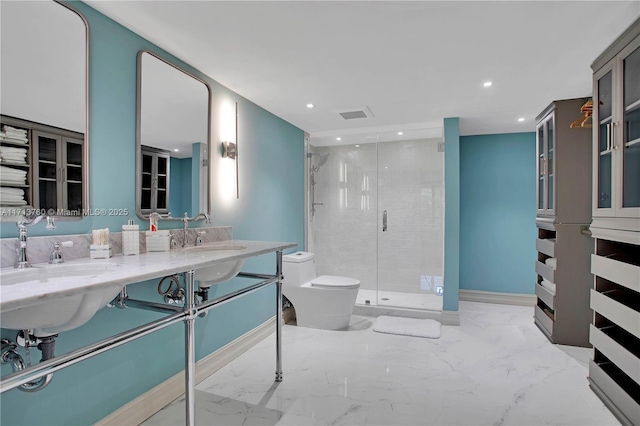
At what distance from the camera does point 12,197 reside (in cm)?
137

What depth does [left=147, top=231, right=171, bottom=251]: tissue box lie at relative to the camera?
191cm

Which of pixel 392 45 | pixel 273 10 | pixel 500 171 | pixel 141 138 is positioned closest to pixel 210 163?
pixel 141 138

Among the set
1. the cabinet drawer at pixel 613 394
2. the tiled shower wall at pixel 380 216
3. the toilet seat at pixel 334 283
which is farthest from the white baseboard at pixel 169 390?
the cabinet drawer at pixel 613 394

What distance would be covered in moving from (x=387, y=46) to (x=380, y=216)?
2564 mm

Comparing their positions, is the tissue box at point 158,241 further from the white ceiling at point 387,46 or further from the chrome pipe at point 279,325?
the white ceiling at point 387,46

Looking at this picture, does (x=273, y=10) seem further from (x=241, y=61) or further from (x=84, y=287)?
(x=84, y=287)

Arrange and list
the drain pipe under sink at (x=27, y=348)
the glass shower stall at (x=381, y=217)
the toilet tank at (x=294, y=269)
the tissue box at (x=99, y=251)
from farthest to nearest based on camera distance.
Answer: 1. the glass shower stall at (x=381, y=217)
2. the toilet tank at (x=294, y=269)
3. the tissue box at (x=99, y=251)
4. the drain pipe under sink at (x=27, y=348)

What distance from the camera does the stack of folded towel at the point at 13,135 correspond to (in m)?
1.35

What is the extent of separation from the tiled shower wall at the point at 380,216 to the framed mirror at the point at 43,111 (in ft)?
9.54

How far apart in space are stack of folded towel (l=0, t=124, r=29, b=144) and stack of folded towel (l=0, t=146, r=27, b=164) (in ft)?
0.11

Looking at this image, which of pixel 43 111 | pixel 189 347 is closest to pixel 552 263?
pixel 189 347

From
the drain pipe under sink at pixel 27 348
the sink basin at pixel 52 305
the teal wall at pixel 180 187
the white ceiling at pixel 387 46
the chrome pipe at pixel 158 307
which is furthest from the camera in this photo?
the teal wall at pixel 180 187

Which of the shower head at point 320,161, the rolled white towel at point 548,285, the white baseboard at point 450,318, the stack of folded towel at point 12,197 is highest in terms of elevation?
the shower head at point 320,161

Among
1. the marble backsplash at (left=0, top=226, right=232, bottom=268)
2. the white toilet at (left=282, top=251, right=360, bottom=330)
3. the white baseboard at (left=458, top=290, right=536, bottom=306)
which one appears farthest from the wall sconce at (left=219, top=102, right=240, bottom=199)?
the white baseboard at (left=458, top=290, right=536, bottom=306)
